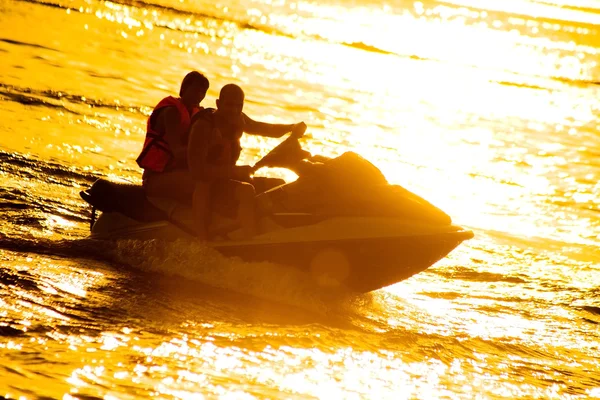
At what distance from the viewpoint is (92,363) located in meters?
5.51

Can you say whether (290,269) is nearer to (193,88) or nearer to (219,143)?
(219,143)

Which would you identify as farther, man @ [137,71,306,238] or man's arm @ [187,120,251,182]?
man @ [137,71,306,238]

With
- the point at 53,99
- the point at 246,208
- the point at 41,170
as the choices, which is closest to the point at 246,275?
the point at 246,208

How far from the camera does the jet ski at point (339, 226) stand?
684 centimetres

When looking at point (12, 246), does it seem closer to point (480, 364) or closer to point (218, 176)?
point (218, 176)

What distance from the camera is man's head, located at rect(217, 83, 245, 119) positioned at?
688 centimetres

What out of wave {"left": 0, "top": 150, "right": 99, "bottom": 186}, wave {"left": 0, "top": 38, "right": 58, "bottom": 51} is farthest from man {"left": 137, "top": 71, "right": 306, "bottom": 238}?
wave {"left": 0, "top": 38, "right": 58, "bottom": 51}

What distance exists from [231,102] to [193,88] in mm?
587

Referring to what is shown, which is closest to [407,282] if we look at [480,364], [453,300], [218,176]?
[453,300]

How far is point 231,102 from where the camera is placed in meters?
6.92

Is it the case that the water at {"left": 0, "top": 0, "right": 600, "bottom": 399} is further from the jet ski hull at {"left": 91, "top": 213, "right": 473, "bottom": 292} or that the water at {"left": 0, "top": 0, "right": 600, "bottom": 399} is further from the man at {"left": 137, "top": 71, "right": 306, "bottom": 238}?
the man at {"left": 137, "top": 71, "right": 306, "bottom": 238}

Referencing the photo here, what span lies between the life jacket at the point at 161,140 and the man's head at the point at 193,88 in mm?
64

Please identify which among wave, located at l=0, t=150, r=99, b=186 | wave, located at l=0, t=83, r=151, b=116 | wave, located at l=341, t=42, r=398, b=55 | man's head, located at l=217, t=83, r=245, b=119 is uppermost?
wave, located at l=341, t=42, r=398, b=55

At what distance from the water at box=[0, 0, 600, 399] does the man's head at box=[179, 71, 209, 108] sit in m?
1.22
